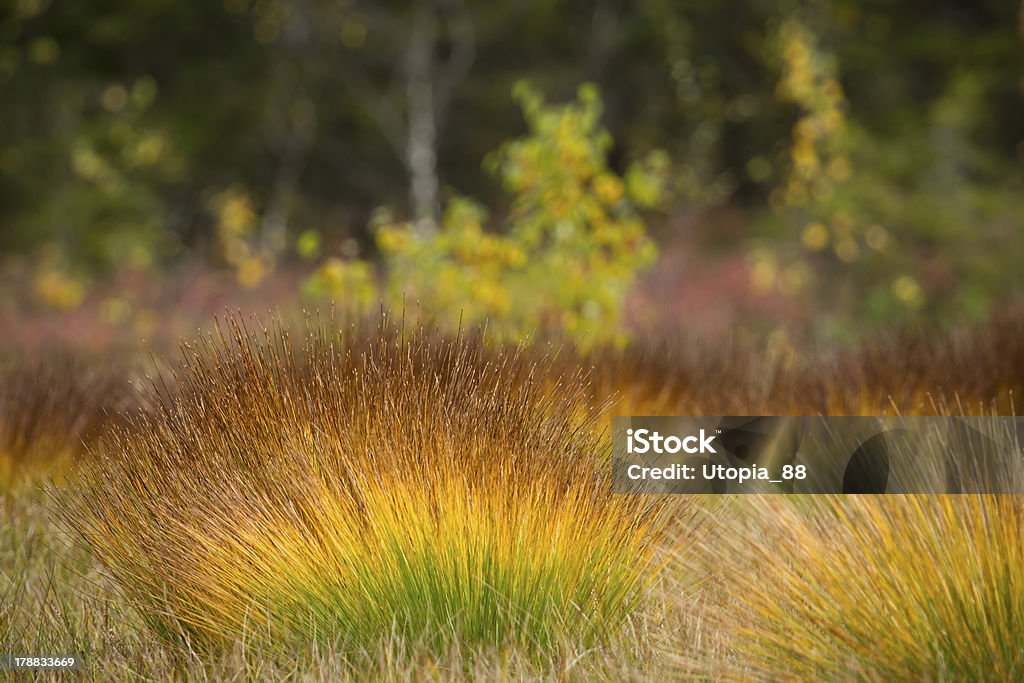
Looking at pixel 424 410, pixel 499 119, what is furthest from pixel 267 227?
pixel 424 410

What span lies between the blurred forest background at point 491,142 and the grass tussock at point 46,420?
3562 millimetres

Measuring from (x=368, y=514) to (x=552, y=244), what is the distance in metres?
4.44

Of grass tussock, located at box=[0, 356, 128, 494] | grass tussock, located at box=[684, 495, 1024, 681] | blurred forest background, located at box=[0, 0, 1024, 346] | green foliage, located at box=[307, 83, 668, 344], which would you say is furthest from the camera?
blurred forest background, located at box=[0, 0, 1024, 346]

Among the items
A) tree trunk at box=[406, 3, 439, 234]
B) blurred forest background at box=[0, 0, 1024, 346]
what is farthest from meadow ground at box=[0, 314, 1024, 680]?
tree trunk at box=[406, 3, 439, 234]

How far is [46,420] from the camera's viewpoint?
162 inches

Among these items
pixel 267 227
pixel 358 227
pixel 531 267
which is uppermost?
pixel 358 227

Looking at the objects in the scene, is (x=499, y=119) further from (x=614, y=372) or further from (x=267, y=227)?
(x=614, y=372)

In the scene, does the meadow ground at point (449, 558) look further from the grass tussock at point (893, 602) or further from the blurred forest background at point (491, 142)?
the blurred forest background at point (491, 142)

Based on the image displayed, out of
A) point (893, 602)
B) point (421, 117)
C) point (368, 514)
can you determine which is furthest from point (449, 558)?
point (421, 117)

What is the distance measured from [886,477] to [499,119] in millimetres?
20044

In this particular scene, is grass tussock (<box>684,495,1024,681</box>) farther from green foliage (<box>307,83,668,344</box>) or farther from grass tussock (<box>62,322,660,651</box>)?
green foliage (<box>307,83,668,344</box>)

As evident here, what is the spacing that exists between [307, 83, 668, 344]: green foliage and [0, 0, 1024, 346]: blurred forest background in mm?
1092

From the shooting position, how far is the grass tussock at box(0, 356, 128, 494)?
3854 millimetres

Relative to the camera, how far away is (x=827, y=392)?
4273 mm
